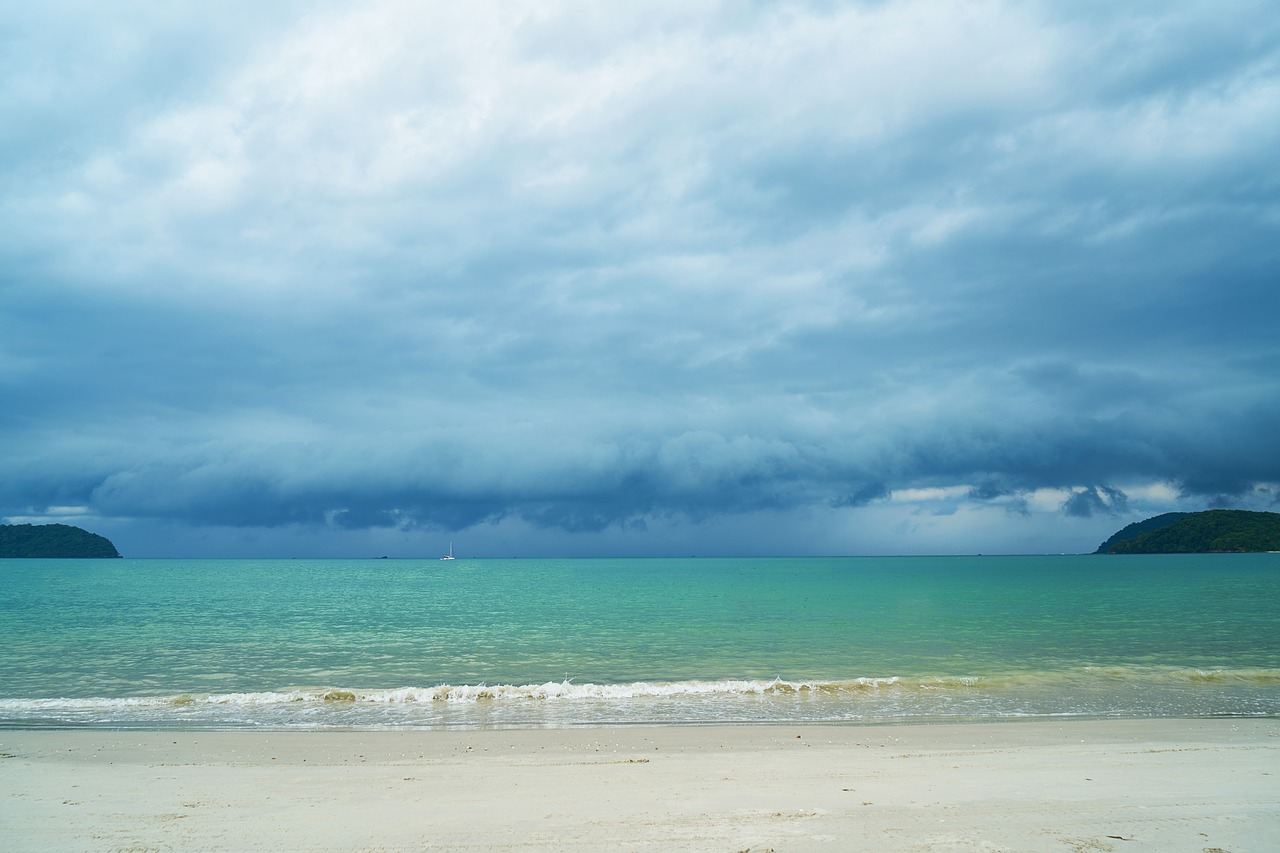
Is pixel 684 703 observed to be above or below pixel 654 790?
below

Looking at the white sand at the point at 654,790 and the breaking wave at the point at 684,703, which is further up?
the white sand at the point at 654,790

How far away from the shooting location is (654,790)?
11625 mm

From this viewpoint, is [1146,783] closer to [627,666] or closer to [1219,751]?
[1219,751]

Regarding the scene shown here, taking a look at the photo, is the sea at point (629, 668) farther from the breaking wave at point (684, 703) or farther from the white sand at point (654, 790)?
the white sand at point (654, 790)

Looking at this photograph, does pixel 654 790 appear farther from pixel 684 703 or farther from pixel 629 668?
pixel 629 668

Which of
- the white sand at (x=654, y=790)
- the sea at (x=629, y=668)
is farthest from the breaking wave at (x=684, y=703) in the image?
the white sand at (x=654, y=790)

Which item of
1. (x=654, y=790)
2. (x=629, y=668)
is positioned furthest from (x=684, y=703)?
(x=654, y=790)

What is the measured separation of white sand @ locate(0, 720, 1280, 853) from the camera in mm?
9555

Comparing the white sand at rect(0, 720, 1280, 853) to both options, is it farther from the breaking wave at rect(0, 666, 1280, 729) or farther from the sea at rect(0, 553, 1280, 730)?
the sea at rect(0, 553, 1280, 730)

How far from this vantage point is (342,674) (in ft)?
87.1

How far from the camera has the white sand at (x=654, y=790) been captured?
955cm

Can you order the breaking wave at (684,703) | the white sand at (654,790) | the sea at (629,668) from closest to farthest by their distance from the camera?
the white sand at (654,790) < the breaking wave at (684,703) < the sea at (629,668)

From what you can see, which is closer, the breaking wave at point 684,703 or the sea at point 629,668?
the breaking wave at point 684,703

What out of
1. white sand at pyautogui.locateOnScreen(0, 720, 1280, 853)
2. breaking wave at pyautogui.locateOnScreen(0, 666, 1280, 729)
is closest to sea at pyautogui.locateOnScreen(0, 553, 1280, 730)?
breaking wave at pyautogui.locateOnScreen(0, 666, 1280, 729)
